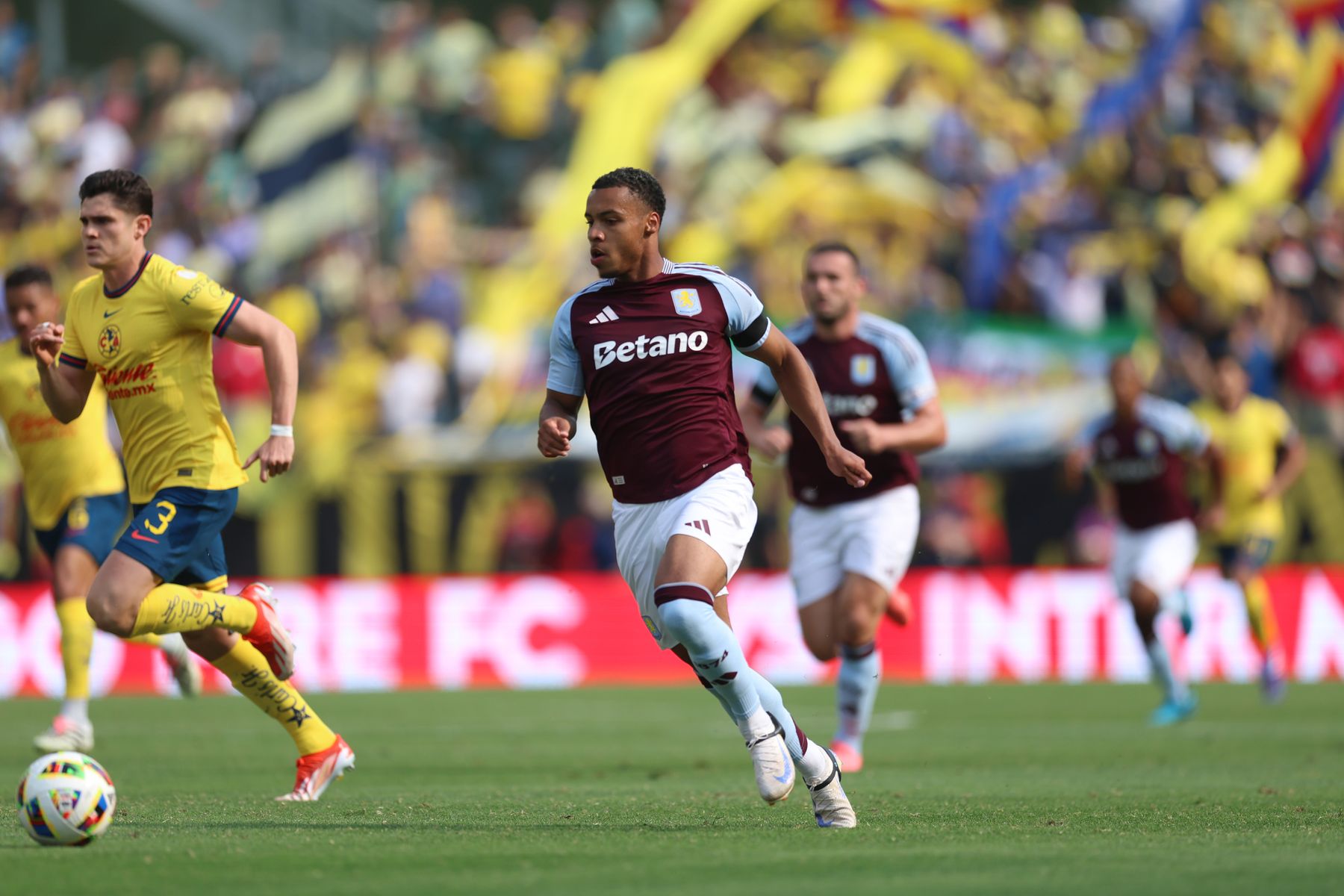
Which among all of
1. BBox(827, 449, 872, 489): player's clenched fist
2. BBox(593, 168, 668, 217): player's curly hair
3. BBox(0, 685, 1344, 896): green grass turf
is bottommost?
BBox(0, 685, 1344, 896): green grass turf

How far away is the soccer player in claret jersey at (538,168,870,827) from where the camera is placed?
6723 mm

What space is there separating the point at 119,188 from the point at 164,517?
141cm

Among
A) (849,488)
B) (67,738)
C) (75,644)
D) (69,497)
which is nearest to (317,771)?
(67,738)

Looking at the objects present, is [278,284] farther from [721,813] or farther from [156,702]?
[721,813]

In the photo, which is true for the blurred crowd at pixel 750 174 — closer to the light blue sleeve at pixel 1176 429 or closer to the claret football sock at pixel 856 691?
the light blue sleeve at pixel 1176 429

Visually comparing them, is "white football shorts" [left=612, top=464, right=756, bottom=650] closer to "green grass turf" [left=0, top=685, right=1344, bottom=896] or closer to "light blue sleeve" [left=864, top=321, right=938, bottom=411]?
"green grass turf" [left=0, top=685, right=1344, bottom=896]

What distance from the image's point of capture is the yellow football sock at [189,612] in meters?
7.46

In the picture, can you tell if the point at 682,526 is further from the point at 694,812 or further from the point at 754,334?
the point at 694,812

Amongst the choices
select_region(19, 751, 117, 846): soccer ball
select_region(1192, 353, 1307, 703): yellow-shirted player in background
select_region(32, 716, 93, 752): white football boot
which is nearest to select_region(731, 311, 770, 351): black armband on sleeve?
select_region(19, 751, 117, 846): soccer ball

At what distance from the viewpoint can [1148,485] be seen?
14.7 m

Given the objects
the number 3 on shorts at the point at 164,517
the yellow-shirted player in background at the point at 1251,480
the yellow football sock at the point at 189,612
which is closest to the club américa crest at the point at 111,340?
the number 3 on shorts at the point at 164,517

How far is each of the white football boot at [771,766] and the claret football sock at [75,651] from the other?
572cm

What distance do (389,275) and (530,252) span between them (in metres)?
1.94

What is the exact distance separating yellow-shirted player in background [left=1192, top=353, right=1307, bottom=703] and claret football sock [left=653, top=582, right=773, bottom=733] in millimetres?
10685
